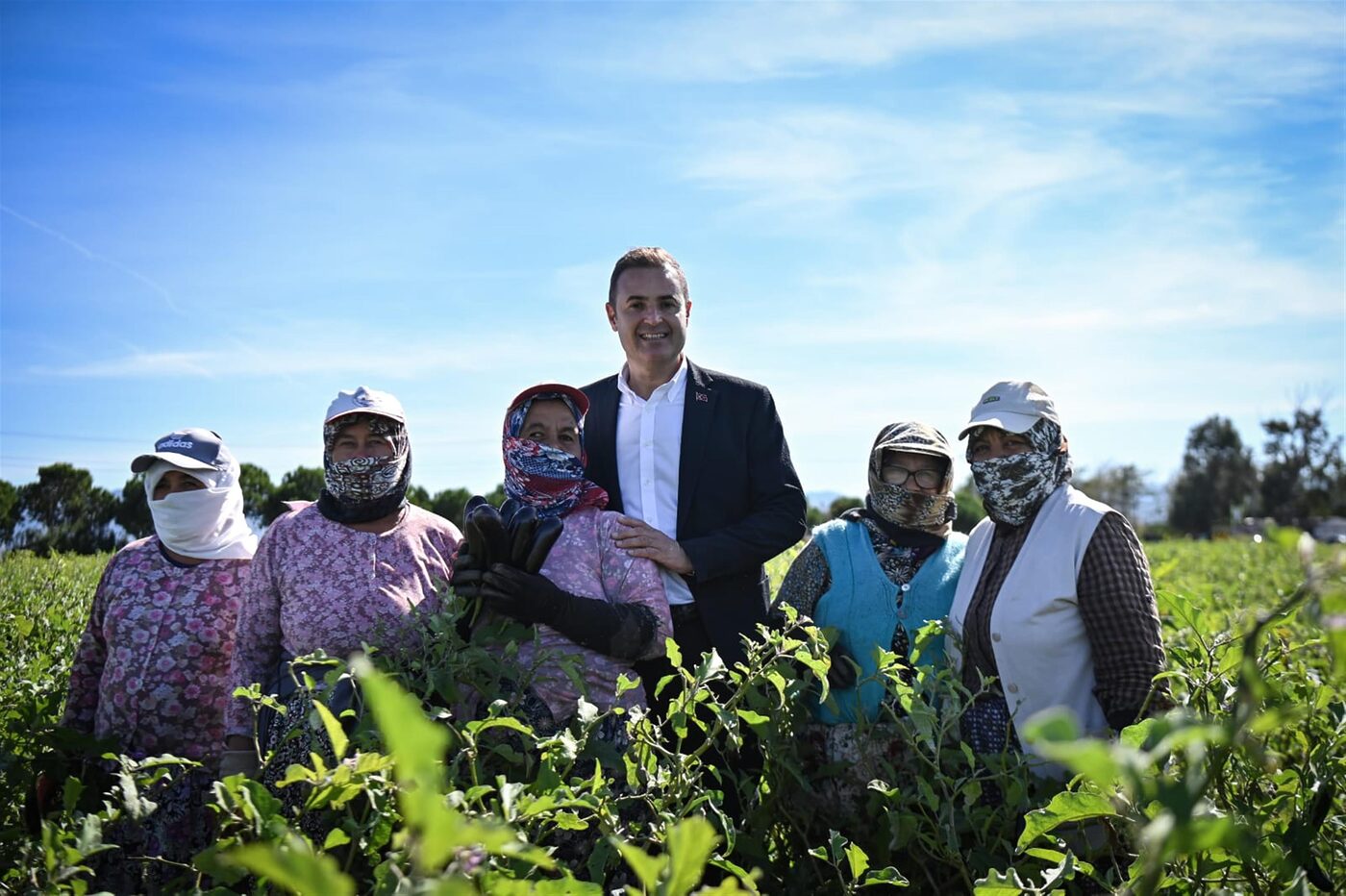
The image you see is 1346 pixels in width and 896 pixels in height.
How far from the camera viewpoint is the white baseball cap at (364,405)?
2832 millimetres

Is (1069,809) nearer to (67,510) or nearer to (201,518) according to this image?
(201,518)

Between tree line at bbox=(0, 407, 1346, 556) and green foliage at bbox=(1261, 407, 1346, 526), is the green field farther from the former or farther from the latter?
green foliage at bbox=(1261, 407, 1346, 526)

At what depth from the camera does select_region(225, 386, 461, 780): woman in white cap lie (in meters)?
2.63

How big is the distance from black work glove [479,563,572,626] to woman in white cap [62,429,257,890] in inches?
41.1

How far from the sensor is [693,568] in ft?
9.96

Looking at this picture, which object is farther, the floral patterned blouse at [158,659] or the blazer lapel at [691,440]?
the blazer lapel at [691,440]

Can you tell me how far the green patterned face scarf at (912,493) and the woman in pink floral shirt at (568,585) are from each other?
2.75 feet

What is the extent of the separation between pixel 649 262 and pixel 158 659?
77.1 inches


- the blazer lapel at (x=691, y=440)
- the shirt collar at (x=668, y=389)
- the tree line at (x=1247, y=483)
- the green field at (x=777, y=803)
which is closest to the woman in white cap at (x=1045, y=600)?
the green field at (x=777, y=803)

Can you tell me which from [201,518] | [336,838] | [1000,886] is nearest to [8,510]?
[201,518]

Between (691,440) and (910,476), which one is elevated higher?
(691,440)

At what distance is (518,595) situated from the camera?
2.38 metres

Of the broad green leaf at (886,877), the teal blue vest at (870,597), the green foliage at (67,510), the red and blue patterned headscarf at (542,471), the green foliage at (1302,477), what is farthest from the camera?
the green foliage at (1302,477)

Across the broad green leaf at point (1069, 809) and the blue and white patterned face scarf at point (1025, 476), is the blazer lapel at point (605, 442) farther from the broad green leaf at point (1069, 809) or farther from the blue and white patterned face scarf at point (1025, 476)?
the broad green leaf at point (1069, 809)
